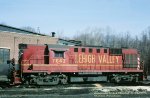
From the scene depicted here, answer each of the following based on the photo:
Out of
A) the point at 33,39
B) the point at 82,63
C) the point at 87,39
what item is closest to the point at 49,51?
the point at 82,63

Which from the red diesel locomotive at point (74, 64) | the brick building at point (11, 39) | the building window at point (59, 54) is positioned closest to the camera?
the red diesel locomotive at point (74, 64)

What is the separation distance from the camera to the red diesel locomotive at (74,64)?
23000 millimetres

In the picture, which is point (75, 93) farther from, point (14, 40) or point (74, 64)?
point (14, 40)

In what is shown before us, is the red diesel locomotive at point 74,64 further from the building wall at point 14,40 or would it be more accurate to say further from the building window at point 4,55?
the building wall at point 14,40

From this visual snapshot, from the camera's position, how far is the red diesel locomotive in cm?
2300

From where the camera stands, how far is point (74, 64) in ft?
80.2

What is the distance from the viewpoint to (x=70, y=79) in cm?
2422

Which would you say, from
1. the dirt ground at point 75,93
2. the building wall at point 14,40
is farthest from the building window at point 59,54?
the building wall at point 14,40

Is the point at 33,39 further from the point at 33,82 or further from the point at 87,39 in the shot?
the point at 87,39

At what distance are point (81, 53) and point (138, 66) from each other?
18.7 ft

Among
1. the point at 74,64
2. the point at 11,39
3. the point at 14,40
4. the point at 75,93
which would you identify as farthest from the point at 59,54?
the point at 14,40

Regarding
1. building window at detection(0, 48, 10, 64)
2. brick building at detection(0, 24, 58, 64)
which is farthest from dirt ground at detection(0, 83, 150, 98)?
brick building at detection(0, 24, 58, 64)

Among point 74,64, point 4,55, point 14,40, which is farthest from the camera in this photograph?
point 14,40

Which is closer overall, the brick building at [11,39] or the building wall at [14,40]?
the brick building at [11,39]
